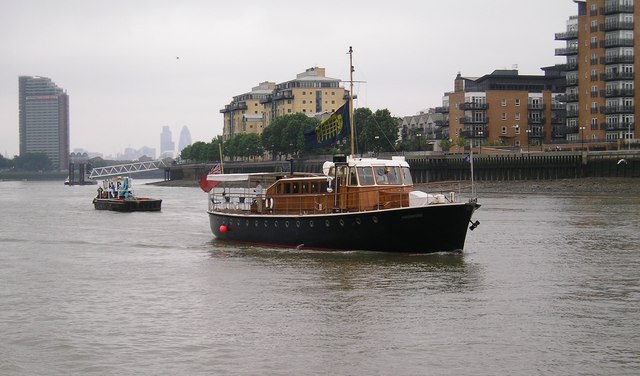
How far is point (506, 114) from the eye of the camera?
5979 inches

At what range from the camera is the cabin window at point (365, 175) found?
41156mm

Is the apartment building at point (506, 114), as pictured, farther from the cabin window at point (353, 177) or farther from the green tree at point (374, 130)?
the cabin window at point (353, 177)

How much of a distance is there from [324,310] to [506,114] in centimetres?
12781

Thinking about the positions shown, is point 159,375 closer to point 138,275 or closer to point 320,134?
point 138,275

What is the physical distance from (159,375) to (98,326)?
5.87 m

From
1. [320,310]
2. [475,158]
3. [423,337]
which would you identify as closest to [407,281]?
A: [320,310]

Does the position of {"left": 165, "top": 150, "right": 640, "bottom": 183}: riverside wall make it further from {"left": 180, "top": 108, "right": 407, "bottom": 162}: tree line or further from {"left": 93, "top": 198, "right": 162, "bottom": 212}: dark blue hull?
{"left": 93, "top": 198, "right": 162, "bottom": 212}: dark blue hull

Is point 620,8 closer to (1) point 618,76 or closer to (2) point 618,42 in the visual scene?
(2) point 618,42

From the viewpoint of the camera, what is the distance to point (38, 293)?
108ft

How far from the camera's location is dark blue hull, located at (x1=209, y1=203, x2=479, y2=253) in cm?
3875

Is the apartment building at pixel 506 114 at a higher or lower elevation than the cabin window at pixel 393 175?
higher

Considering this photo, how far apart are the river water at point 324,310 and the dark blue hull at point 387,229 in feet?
1.92

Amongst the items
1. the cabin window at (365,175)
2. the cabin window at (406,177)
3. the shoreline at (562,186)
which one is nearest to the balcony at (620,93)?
the shoreline at (562,186)

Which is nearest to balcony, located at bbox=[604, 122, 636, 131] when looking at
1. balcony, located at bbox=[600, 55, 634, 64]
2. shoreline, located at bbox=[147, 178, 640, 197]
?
balcony, located at bbox=[600, 55, 634, 64]
